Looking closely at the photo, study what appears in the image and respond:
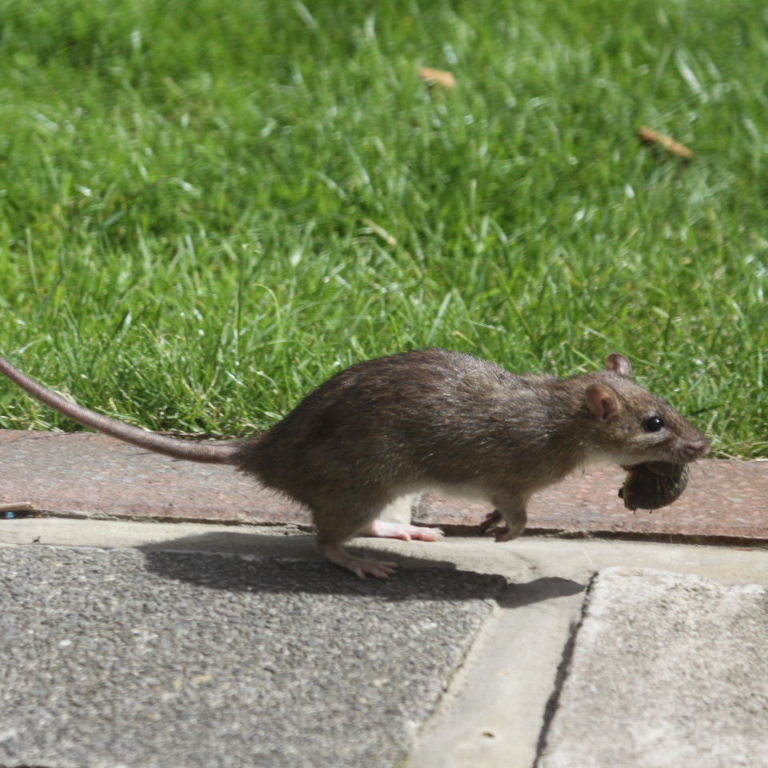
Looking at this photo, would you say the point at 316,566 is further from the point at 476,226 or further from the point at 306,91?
the point at 306,91

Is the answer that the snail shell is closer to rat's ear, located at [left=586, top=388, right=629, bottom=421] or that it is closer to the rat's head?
the rat's head

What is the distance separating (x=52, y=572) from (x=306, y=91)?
3.77m

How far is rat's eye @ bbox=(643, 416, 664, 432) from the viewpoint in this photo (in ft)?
11.2

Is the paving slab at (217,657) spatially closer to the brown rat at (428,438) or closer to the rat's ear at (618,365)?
the brown rat at (428,438)

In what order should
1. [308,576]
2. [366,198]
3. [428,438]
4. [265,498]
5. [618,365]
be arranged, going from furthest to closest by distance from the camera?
[366,198] → [618,365] → [265,498] → [428,438] → [308,576]

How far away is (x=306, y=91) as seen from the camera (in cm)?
630

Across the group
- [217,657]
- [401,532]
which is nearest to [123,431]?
[401,532]

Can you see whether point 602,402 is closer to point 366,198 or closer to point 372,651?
point 372,651

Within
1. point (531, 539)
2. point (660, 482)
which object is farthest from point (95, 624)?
point (660, 482)

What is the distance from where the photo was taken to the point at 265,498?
3.53m

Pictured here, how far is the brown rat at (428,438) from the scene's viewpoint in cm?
318

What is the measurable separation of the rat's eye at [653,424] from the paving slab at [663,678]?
514mm

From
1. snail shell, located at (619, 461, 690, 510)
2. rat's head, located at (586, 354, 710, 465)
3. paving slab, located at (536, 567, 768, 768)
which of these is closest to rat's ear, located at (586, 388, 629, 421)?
rat's head, located at (586, 354, 710, 465)

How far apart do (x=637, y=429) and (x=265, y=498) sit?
3.14 ft
